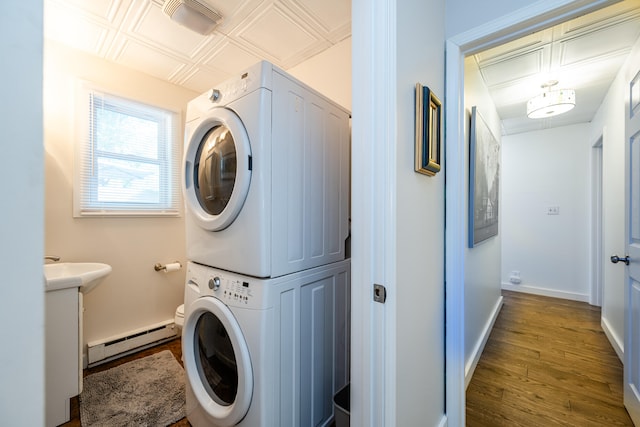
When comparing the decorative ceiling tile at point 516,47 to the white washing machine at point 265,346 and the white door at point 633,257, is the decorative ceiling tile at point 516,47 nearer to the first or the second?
the white door at point 633,257

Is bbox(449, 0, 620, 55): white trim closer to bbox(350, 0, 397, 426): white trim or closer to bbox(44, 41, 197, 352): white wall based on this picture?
bbox(350, 0, 397, 426): white trim

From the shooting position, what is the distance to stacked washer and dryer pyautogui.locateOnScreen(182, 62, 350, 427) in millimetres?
997

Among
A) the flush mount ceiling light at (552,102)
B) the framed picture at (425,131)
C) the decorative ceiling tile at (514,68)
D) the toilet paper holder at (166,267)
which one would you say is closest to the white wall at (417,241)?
the framed picture at (425,131)

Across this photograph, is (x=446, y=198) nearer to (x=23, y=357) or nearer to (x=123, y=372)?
(x=23, y=357)

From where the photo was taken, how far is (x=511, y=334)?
2.51 meters

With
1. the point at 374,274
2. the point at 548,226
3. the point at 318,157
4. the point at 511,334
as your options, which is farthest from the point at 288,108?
the point at 548,226

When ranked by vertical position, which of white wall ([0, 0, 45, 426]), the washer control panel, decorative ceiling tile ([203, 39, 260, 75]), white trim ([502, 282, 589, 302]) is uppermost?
decorative ceiling tile ([203, 39, 260, 75])

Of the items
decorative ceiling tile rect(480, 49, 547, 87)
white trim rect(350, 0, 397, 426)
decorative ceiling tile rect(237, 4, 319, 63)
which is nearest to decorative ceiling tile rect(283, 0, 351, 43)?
decorative ceiling tile rect(237, 4, 319, 63)

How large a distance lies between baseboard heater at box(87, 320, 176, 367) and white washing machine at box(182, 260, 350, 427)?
1151 millimetres

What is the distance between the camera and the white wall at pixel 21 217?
26cm

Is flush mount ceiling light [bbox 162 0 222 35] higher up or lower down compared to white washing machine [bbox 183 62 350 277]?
higher up

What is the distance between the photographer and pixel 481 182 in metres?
2.04

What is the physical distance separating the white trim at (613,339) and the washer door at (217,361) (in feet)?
9.59

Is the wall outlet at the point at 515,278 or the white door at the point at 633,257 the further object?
the wall outlet at the point at 515,278
